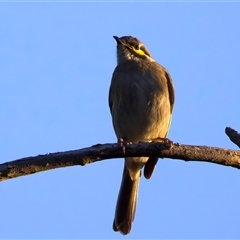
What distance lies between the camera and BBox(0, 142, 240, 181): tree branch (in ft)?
16.5

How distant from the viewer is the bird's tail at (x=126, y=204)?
7.98m

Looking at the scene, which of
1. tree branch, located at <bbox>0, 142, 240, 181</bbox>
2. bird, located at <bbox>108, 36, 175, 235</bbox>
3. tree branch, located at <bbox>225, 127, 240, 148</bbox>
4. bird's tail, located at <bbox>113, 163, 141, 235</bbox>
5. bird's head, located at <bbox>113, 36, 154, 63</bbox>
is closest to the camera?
tree branch, located at <bbox>0, 142, 240, 181</bbox>

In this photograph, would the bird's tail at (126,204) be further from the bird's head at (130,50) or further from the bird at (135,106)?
the bird's head at (130,50)

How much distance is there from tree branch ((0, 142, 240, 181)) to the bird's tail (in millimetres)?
2631

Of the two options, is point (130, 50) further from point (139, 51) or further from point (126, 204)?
point (126, 204)

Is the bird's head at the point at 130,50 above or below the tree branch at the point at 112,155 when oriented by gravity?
above

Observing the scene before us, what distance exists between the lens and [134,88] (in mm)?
7637

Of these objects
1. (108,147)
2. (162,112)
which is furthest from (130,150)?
(162,112)

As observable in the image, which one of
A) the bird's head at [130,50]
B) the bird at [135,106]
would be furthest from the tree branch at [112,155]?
the bird's head at [130,50]

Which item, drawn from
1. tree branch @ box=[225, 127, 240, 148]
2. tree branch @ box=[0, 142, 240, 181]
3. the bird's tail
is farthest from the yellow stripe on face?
tree branch @ box=[0, 142, 240, 181]

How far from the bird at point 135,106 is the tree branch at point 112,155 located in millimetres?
1895

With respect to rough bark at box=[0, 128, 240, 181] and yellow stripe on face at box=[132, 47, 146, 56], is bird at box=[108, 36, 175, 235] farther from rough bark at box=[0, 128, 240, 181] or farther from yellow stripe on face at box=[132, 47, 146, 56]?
rough bark at box=[0, 128, 240, 181]

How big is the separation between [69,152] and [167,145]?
97 centimetres

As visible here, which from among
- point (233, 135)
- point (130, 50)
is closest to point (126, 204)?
point (130, 50)
